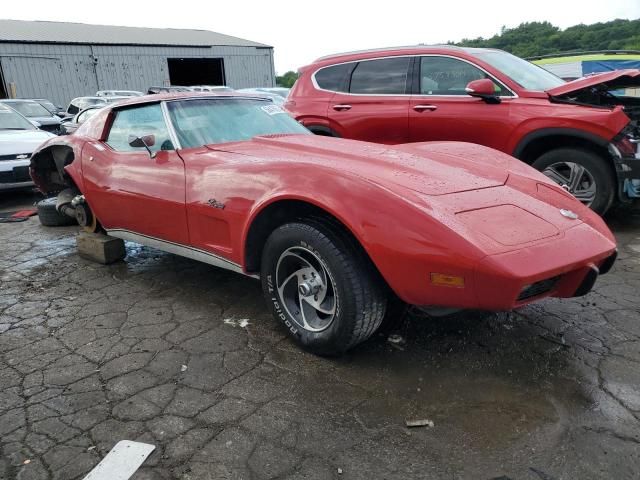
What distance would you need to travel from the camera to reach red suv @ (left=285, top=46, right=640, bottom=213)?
4477 mm

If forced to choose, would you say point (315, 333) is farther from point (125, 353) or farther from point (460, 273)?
point (125, 353)

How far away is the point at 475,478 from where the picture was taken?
1.82 metres

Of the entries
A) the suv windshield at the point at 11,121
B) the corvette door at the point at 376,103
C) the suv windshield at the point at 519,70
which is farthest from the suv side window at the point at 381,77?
the suv windshield at the point at 11,121

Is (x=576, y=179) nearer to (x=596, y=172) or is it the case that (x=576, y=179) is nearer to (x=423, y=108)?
(x=596, y=172)

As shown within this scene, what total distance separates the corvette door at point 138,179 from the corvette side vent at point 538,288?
6.92 ft

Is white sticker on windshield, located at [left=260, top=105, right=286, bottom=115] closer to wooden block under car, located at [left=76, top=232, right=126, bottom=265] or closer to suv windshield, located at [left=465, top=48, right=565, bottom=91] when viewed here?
wooden block under car, located at [left=76, top=232, right=126, bottom=265]

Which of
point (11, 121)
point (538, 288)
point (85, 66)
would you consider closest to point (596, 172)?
point (538, 288)

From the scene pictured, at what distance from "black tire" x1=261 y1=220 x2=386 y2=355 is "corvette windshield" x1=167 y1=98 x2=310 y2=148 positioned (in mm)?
1113

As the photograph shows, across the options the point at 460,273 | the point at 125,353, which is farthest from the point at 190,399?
the point at 460,273

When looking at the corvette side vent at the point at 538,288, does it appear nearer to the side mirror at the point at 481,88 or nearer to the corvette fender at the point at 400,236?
the corvette fender at the point at 400,236

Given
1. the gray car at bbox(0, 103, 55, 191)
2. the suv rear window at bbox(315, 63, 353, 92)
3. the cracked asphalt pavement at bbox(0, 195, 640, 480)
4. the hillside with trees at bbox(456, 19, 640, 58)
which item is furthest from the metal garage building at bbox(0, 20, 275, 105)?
the cracked asphalt pavement at bbox(0, 195, 640, 480)

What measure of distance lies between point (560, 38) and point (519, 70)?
30579 millimetres

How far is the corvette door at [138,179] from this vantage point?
3.32 metres

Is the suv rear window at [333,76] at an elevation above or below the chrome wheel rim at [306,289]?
above
